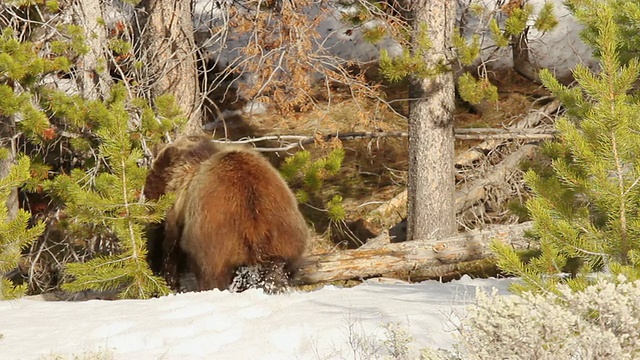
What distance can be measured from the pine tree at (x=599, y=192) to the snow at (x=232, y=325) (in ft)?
2.34

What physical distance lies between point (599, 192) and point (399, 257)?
13.4 feet

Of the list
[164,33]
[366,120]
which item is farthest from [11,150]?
[366,120]

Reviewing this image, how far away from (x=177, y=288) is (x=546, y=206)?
4340 millimetres

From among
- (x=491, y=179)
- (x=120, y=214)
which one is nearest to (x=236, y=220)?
(x=120, y=214)

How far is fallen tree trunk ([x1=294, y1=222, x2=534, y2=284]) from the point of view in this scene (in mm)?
8719

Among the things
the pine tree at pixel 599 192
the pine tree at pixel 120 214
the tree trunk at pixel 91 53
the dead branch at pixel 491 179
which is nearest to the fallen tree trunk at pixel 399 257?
the pine tree at pixel 120 214

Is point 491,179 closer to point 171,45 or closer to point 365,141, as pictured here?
point 365,141

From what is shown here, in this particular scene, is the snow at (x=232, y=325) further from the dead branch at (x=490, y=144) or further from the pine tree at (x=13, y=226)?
the dead branch at (x=490, y=144)

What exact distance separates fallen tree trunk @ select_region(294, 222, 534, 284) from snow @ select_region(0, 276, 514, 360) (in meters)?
1.87

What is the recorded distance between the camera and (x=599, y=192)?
4.95 m

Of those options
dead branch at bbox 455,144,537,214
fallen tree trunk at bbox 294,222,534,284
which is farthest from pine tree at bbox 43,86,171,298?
dead branch at bbox 455,144,537,214

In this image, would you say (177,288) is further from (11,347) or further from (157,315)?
(11,347)

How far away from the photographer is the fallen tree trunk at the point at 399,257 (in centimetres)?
872

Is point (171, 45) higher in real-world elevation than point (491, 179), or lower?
higher
